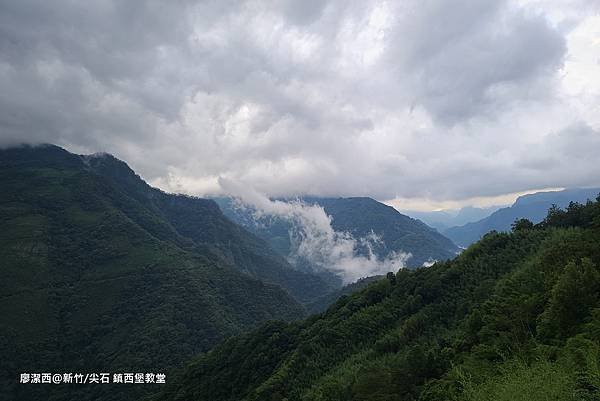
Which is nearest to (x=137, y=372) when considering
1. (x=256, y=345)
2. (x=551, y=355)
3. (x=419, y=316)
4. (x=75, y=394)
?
(x=75, y=394)

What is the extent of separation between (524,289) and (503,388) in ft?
130

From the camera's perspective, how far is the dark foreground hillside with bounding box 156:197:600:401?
4394 cm

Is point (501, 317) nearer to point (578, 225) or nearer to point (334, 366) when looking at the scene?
point (334, 366)

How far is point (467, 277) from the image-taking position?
10588 centimetres

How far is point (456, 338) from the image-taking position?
2781 inches

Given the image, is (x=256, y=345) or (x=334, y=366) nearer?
(x=334, y=366)

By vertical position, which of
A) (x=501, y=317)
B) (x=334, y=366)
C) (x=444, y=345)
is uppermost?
(x=501, y=317)

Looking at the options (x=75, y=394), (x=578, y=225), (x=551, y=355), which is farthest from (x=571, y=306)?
(x=75, y=394)

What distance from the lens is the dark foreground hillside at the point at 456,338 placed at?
43.9 m

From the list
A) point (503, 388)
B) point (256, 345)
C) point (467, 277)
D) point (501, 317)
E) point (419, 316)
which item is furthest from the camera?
point (256, 345)

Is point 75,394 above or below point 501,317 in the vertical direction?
below

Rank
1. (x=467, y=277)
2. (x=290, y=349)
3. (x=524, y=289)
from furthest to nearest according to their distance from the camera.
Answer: (x=290, y=349), (x=467, y=277), (x=524, y=289)

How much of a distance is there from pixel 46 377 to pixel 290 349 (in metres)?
146

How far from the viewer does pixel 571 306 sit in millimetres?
52750
